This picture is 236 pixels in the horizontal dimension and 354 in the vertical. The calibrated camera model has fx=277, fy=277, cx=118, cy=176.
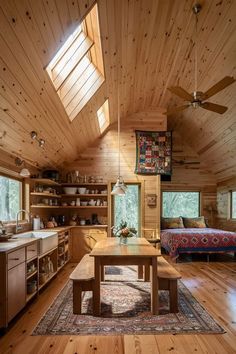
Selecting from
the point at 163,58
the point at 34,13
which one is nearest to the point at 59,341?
the point at 34,13

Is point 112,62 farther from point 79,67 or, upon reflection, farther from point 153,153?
point 153,153

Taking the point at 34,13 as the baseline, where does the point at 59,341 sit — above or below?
below

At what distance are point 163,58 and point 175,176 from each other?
4372 millimetres

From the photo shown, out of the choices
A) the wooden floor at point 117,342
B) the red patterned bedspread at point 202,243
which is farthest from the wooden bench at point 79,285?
the red patterned bedspread at point 202,243

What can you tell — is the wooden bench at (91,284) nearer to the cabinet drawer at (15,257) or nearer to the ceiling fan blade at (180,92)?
the cabinet drawer at (15,257)

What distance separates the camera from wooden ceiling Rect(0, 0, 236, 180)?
7.83ft

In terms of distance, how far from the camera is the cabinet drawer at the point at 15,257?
2860mm

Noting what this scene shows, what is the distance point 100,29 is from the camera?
3.06 metres

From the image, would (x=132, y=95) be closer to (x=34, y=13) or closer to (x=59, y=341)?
(x=34, y=13)

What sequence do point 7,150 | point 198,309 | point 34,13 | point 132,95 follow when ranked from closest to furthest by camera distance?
point 34,13
point 198,309
point 7,150
point 132,95

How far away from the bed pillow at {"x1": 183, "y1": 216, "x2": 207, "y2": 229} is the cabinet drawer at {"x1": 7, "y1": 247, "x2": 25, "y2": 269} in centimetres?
529

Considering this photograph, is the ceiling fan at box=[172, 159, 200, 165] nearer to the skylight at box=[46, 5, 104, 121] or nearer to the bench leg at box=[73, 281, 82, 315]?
the skylight at box=[46, 5, 104, 121]

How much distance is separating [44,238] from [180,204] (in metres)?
5.05

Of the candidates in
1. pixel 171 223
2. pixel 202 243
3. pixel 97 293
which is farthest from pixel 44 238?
pixel 171 223
